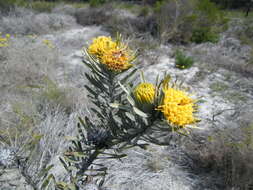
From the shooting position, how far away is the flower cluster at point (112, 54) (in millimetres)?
836

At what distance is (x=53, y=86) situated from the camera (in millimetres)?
3018

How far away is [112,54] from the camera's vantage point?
84 cm

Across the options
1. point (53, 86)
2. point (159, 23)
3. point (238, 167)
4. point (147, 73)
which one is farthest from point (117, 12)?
point (238, 167)

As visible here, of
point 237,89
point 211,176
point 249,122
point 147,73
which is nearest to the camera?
point 211,176

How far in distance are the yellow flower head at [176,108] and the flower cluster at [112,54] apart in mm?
272

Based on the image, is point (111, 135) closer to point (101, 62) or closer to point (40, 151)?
point (101, 62)

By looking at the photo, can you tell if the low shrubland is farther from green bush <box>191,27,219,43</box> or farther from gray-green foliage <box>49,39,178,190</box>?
green bush <box>191,27,219,43</box>

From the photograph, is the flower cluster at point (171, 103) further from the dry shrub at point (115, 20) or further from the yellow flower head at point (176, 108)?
the dry shrub at point (115, 20)

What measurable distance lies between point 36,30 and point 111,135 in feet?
22.3

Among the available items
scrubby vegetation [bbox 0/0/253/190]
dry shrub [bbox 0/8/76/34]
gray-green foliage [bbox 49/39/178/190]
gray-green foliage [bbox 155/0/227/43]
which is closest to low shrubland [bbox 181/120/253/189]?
scrubby vegetation [bbox 0/0/253/190]

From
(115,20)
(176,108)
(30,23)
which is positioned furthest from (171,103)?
(30,23)

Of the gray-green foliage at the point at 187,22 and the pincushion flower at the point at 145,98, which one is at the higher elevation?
the gray-green foliage at the point at 187,22

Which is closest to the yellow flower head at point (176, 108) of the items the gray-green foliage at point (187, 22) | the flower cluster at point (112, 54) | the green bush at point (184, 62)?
the flower cluster at point (112, 54)

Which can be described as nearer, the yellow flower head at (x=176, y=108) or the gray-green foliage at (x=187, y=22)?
the yellow flower head at (x=176, y=108)
